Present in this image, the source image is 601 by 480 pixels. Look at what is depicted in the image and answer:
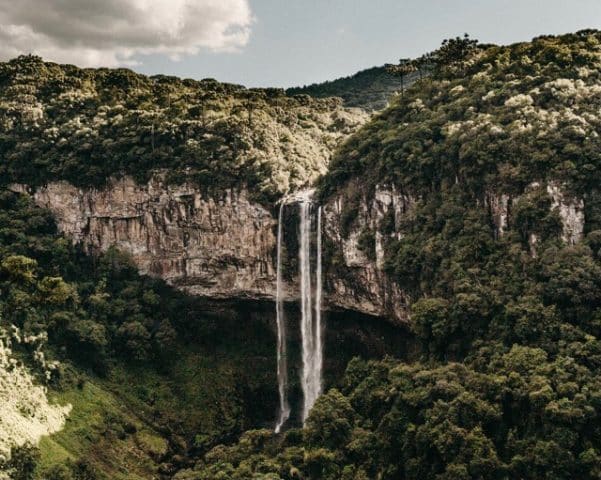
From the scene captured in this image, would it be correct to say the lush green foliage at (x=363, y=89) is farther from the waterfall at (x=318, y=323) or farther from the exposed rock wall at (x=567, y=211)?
the exposed rock wall at (x=567, y=211)

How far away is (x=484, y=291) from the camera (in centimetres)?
3703

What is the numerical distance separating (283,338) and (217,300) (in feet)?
18.2

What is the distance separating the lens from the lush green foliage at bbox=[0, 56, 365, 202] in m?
51.5

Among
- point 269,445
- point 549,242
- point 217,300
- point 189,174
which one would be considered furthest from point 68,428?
point 549,242

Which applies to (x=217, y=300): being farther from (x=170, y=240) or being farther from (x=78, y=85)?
(x=78, y=85)

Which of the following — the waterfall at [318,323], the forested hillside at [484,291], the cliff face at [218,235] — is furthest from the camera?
the waterfall at [318,323]

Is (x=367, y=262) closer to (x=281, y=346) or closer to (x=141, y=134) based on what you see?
(x=281, y=346)

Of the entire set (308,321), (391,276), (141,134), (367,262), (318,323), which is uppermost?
(141,134)

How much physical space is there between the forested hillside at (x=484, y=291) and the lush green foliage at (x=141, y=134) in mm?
6638

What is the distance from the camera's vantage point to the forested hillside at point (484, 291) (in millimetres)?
30531

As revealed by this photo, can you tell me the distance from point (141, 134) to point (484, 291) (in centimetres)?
2859

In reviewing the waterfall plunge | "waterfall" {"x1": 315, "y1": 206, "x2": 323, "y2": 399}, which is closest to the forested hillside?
the waterfall plunge

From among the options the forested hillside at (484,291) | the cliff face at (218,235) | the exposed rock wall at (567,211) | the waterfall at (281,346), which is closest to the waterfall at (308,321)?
the cliff face at (218,235)

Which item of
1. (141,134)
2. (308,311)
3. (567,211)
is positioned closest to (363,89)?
(141,134)
